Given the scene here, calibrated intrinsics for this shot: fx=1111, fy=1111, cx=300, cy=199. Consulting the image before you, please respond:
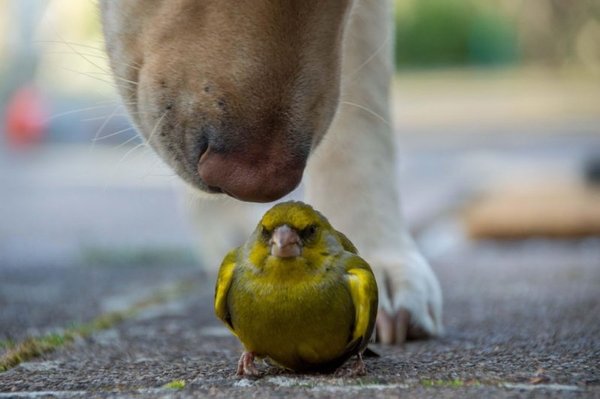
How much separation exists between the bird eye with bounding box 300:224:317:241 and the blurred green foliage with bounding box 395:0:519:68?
61.2 ft

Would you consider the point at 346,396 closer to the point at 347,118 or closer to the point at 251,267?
the point at 251,267

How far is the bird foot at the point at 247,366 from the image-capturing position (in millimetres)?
1827

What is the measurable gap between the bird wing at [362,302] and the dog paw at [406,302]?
20.8 inches

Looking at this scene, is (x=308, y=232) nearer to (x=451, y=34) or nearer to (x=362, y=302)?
(x=362, y=302)

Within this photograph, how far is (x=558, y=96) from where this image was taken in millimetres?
15781

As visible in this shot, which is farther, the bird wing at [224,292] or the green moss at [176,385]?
the bird wing at [224,292]

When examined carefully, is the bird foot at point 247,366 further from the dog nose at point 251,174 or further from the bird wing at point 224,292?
the dog nose at point 251,174

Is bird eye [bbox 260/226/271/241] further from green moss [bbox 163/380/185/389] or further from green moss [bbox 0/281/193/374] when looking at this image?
green moss [bbox 0/281/193/374]

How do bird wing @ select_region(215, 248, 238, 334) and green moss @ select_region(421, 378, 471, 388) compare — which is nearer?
green moss @ select_region(421, 378, 471, 388)

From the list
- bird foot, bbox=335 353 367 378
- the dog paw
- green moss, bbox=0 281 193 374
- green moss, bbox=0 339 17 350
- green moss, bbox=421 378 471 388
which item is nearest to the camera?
green moss, bbox=421 378 471 388

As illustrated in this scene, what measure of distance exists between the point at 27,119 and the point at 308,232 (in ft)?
41.7

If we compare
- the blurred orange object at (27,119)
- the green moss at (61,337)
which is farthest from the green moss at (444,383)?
the blurred orange object at (27,119)

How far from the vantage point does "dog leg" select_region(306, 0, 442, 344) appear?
7.87ft

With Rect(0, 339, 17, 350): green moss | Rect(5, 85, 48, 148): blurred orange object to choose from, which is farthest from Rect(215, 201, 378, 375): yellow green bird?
Rect(5, 85, 48, 148): blurred orange object
